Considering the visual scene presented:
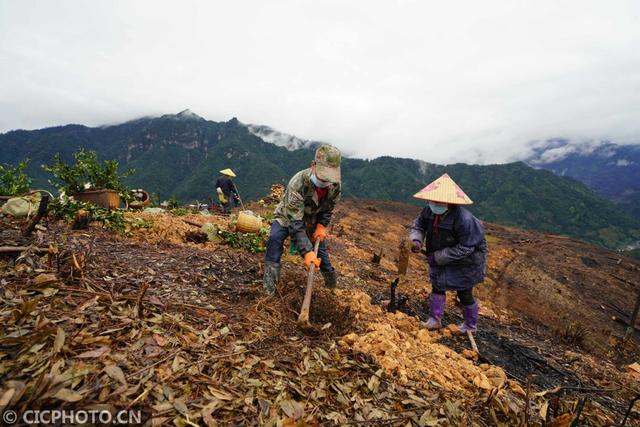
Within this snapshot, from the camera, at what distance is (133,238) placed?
17.5ft

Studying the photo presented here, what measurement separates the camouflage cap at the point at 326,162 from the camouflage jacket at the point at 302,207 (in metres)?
0.26

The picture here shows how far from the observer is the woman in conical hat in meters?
3.39

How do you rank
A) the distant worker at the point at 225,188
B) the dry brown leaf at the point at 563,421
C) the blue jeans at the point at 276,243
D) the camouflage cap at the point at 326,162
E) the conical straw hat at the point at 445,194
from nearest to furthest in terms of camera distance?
the dry brown leaf at the point at 563,421, the conical straw hat at the point at 445,194, the camouflage cap at the point at 326,162, the blue jeans at the point at 276,243, the distant worker at the point at 225,188

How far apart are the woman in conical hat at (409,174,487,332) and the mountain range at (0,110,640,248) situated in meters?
47.5

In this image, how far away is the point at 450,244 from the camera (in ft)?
11.5

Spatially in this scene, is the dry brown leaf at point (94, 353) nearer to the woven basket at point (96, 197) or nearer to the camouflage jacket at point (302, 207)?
the camouflage jacket at point (302, 207)

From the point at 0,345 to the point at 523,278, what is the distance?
12855 millimetres

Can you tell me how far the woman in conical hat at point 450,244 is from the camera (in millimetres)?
3389

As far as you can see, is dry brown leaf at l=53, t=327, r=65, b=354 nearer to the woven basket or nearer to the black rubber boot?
the black rubber boot

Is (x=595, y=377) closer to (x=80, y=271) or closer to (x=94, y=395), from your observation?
(x=94, y=395)

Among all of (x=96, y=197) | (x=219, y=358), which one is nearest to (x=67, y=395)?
(x=219, y=358)

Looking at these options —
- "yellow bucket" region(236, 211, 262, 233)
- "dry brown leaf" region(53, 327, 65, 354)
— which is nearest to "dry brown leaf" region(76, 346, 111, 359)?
"dry brown leaf" region(53, 327, 65, 354)

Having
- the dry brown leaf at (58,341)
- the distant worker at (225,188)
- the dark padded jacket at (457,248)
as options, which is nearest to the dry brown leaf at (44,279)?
the dry brown leaf at (58,341)

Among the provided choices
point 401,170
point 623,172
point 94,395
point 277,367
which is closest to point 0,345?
point 94,395
